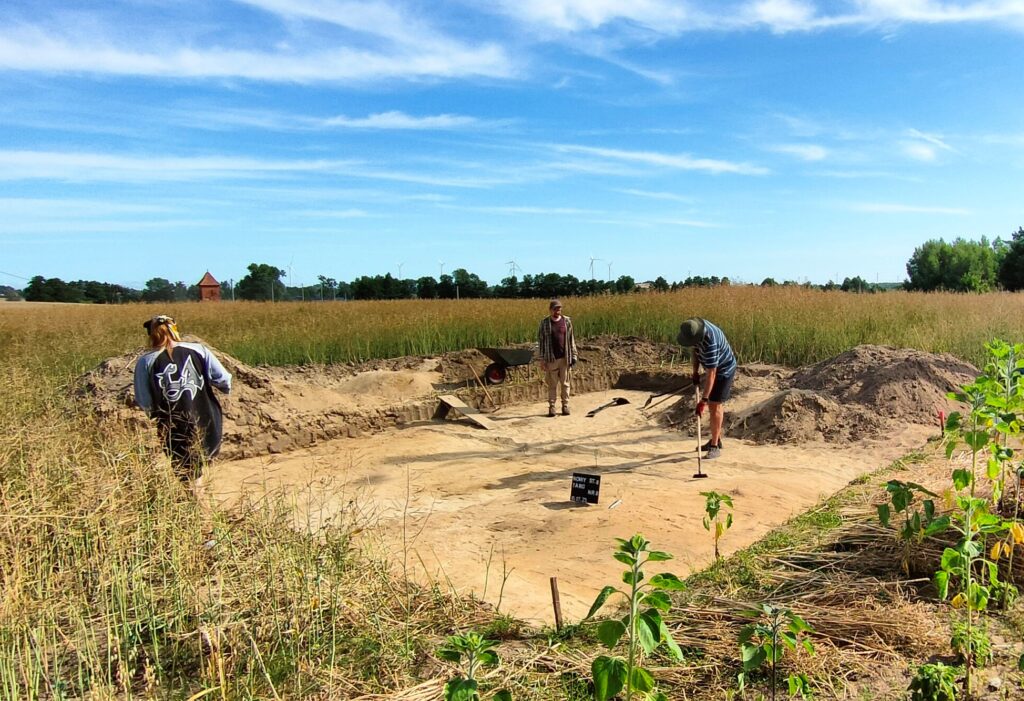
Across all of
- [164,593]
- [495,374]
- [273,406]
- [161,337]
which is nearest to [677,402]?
[495,374]

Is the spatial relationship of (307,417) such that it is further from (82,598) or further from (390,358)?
(82,598)

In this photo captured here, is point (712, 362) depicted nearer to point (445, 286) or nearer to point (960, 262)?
point (445, 286)

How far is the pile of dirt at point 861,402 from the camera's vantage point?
363 inches

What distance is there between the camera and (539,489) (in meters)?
7.17

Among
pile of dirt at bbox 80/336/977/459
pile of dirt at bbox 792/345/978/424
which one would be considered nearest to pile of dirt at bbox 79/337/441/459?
pile of dirt at bbox 80/336/977/459

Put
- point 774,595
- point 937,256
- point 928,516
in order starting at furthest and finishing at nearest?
point 937,256, point 774,595, point 928,516

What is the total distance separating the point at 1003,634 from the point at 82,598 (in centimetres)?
400

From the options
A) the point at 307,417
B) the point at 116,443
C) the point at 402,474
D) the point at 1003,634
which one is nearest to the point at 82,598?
the point at 116,443

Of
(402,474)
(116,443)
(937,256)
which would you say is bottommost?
(402,474)

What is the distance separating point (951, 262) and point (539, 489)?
49.0 metres

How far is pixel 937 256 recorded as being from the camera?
47.8 metres

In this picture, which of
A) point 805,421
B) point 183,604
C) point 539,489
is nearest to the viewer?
point 183,604

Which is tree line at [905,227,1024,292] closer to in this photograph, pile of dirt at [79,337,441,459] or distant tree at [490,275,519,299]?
distant tree at [490,275,519,299]

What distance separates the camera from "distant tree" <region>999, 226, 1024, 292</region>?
38.7 metres
